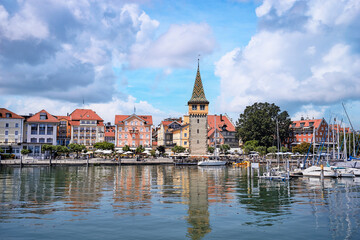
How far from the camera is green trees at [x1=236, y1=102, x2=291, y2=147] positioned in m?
92.9

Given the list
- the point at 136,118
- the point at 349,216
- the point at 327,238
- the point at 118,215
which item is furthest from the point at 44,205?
the point at 136,118

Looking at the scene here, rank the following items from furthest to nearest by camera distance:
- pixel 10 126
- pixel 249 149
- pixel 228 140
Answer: pixel 228 140
pixel 249 149
pixel 10 126

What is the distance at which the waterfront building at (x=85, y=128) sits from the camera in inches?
3920

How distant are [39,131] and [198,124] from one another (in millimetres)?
39398

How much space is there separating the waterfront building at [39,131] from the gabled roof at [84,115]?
15857 millimetres

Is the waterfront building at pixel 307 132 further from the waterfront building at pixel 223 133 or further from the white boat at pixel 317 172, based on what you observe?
the white boat at pixel 317 172

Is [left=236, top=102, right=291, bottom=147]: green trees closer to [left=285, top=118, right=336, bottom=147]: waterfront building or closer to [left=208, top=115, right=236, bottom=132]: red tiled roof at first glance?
[left=208, top=115, right=236, bottom=132]: red tiled roof

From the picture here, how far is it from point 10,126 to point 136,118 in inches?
1259

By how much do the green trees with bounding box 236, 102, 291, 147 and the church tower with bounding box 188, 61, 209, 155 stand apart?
13565 mm

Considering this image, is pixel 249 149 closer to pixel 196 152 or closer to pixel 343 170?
pixel 196 152

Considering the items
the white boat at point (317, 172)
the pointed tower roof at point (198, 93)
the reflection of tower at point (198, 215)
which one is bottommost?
the reflection of tower at point (198, 215)

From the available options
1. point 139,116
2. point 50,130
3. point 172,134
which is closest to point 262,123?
point 172,134

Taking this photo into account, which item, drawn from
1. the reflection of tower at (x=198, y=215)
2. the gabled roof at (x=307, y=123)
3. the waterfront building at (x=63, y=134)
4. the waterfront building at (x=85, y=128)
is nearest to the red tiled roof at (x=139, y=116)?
the waterfront building at (x=85, y=128)

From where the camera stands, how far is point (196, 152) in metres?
87.2
